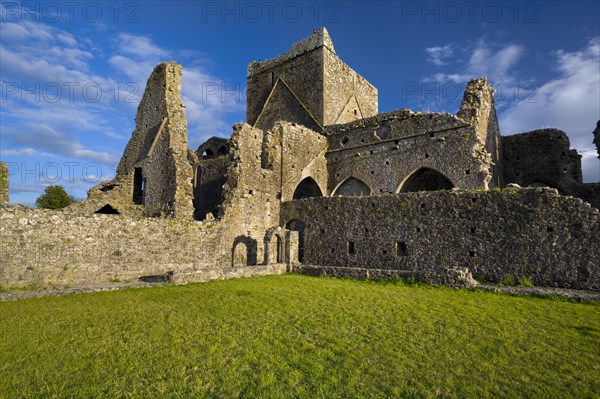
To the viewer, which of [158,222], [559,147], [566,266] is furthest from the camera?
[559,147]

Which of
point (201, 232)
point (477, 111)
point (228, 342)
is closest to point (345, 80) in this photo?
point (477, 111)

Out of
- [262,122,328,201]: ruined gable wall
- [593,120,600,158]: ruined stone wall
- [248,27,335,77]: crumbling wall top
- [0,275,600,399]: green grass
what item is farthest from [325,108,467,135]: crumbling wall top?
[0,275,600,399]: green grass

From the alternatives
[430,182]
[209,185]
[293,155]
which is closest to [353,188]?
[293,155]

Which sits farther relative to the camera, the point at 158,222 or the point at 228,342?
the point at 158,222

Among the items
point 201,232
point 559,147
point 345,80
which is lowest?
point 201,232

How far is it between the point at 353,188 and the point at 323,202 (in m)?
6.18

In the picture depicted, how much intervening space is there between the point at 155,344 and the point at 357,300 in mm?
4779

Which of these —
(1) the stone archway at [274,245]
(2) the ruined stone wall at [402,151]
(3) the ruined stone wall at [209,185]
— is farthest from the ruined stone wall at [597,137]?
(3) the ruined stone wall at [209,185]

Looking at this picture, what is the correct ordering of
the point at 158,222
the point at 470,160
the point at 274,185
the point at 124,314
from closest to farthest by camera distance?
the point at 124,314 → the point at 158,222 → the point at 470,160 → the point at 274,185

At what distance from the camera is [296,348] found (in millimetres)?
4883

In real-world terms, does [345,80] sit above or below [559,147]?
above

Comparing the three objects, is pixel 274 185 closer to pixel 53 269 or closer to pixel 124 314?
pixel 53 269

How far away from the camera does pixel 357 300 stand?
8.23 metres

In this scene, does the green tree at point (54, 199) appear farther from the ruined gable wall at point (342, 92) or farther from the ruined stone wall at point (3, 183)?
the ruined gable wall at point (342, 92)
